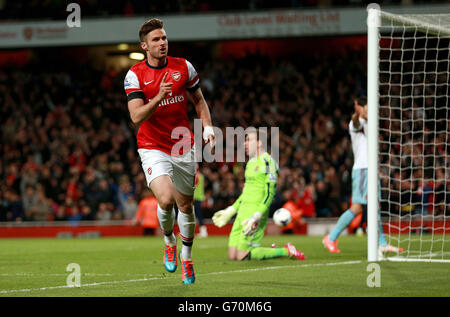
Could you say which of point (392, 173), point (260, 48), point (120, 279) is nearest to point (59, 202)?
point (392, 173)

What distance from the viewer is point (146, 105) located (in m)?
6.24

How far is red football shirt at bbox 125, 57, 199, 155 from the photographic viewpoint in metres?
6.62

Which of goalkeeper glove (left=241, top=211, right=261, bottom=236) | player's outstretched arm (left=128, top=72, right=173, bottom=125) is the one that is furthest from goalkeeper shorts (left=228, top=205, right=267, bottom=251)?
player's outstretched arm (left=128, top=72, right=173, bottom=125)

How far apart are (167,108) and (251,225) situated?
8.54 ft

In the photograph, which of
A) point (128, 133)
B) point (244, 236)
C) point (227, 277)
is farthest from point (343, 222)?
point (128, 133)

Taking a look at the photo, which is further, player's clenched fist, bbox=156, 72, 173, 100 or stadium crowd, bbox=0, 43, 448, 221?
stadium crowd, bbox=0, 43, 448, 221

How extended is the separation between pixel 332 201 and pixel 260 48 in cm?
1057

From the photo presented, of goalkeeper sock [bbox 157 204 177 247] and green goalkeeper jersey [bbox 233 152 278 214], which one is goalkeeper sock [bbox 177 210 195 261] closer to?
goalkeeper sock [bbox 157 204 177 247]

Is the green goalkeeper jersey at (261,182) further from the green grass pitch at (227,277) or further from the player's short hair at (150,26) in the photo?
the player's short hair at (150,26)

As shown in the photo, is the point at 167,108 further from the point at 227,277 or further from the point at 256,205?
the point at 256,205

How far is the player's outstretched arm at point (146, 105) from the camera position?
19.9ft

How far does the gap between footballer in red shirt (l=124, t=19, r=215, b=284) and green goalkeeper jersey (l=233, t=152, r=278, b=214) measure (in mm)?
2578
